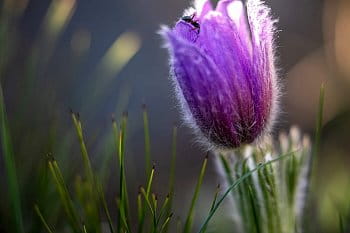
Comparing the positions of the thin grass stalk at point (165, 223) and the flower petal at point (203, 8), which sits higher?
the flower petal at point (203, 8)

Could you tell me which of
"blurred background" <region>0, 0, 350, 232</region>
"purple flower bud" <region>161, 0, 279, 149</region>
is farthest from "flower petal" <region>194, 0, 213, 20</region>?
"blurred background" <region>0, 0, 350, 232</region>

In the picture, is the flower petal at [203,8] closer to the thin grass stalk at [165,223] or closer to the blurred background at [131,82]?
the thin grass stalk at [165,223]

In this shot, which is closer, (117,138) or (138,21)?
(117,138)

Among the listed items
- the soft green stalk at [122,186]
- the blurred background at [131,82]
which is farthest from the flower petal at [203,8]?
the blurred background at [131,82]

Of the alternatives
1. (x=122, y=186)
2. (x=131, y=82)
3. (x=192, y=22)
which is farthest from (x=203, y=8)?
(x=131, y=82)

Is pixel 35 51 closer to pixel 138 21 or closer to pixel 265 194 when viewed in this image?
pixel 265 194

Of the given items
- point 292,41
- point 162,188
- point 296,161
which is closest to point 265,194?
point 296,161

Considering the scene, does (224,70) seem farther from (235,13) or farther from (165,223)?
Result: (165,223)
